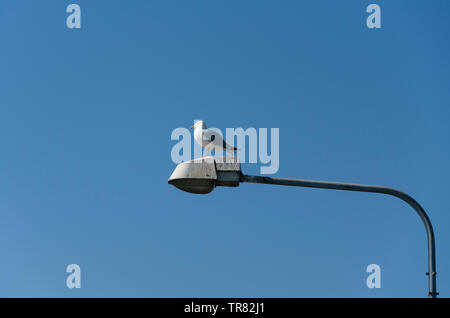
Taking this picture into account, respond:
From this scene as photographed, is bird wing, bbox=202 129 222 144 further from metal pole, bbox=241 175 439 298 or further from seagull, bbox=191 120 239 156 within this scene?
metal pole, bbox=241 175 439 298

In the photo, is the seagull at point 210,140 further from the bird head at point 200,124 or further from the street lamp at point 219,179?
the street lamp at point 219,179

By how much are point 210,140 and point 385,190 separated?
454 cm

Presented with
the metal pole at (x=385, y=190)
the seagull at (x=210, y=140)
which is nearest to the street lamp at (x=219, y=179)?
the metal pole at (x=385, y=190)

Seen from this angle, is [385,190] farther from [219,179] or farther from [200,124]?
[200,124]

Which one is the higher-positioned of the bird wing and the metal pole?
the bird wing

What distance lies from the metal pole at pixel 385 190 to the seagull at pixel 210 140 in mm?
3099

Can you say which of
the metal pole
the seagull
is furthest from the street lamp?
the seagull

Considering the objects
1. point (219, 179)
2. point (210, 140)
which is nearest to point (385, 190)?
point (219, 179)

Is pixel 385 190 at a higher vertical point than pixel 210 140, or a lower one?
lower

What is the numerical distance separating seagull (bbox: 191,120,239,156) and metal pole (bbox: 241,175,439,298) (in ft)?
10.2

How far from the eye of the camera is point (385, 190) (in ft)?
43.7

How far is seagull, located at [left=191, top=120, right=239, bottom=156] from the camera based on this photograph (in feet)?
55.6

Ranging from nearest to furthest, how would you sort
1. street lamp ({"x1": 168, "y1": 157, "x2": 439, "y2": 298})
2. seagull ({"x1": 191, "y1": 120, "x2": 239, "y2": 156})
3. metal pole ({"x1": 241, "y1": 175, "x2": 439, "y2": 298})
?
metal pole ({"x1": 241, "y1": 175, "x2": 439, "y2": 298}), street lamp ({"x1": 168, "y1": 157, "x2": 439, "y2": 298}), seagull ({"x1": 191, "y1": 120, "x2": 239, "y2": 156})
